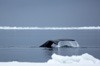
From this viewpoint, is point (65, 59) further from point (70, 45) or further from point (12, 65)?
point (70, 45)

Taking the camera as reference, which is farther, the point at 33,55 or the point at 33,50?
the point at 33,50

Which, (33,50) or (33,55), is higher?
(33,50)

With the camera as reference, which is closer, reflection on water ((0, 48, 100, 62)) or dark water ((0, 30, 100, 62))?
reflection on water ((0, 48, 100, 62))


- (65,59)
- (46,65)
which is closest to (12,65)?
(46,65)

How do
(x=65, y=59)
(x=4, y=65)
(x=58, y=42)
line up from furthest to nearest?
(x=58, y=42) → (x=65, y=59) → (x=4, y=65)

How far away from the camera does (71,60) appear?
1379cm

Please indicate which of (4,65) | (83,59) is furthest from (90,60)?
(4,65)

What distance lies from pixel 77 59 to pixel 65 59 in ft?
2.26

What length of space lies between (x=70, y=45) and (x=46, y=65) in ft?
68.9

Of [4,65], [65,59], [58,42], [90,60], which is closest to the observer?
[4,65]

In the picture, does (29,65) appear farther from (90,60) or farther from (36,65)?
(90,60)

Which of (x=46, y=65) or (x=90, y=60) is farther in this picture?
(x=90, y=60)

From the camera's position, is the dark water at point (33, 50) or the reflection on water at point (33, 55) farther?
the dark water at point (33, 50)

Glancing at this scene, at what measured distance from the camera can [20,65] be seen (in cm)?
1077
